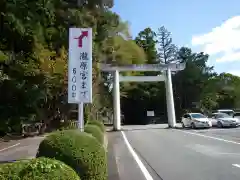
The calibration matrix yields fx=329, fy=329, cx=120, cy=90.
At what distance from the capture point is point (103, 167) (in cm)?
540

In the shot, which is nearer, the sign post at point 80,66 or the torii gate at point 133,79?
the sign post at point 80,66

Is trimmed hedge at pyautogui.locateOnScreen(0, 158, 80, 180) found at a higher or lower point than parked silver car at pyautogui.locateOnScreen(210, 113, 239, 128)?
lower

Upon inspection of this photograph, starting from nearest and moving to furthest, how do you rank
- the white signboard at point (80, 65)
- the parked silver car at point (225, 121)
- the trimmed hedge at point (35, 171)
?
1. the trimmed hedge at point (35, 171)
2. the white signboard at point (80, 65)
3. the parked silver car at point (225, 121)

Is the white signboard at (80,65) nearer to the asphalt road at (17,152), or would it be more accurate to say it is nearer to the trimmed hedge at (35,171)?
the asphalt road at (17,152)

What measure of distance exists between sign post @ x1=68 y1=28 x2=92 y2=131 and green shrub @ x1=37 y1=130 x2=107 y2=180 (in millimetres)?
3315

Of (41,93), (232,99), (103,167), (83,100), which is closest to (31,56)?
(41,93)

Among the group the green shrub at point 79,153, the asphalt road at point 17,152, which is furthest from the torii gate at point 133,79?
the green shrub at point 79,153

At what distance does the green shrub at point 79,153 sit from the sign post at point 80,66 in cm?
332

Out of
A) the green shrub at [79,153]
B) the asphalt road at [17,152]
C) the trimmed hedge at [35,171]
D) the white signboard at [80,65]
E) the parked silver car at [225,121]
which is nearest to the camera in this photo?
the trimmed hedge at [35,171]

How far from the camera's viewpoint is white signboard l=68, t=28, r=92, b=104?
885 cm

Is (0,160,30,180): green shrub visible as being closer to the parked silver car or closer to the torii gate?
the parked silver car

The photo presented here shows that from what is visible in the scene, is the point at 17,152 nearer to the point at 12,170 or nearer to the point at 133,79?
the point at 12,170

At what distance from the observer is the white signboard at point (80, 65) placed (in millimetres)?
8852

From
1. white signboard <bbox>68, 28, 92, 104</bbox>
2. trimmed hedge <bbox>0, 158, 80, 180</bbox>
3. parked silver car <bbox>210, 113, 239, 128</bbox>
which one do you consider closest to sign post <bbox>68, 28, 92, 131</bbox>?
white signboard <bbox>68, 28, 92, 104</bbox>
